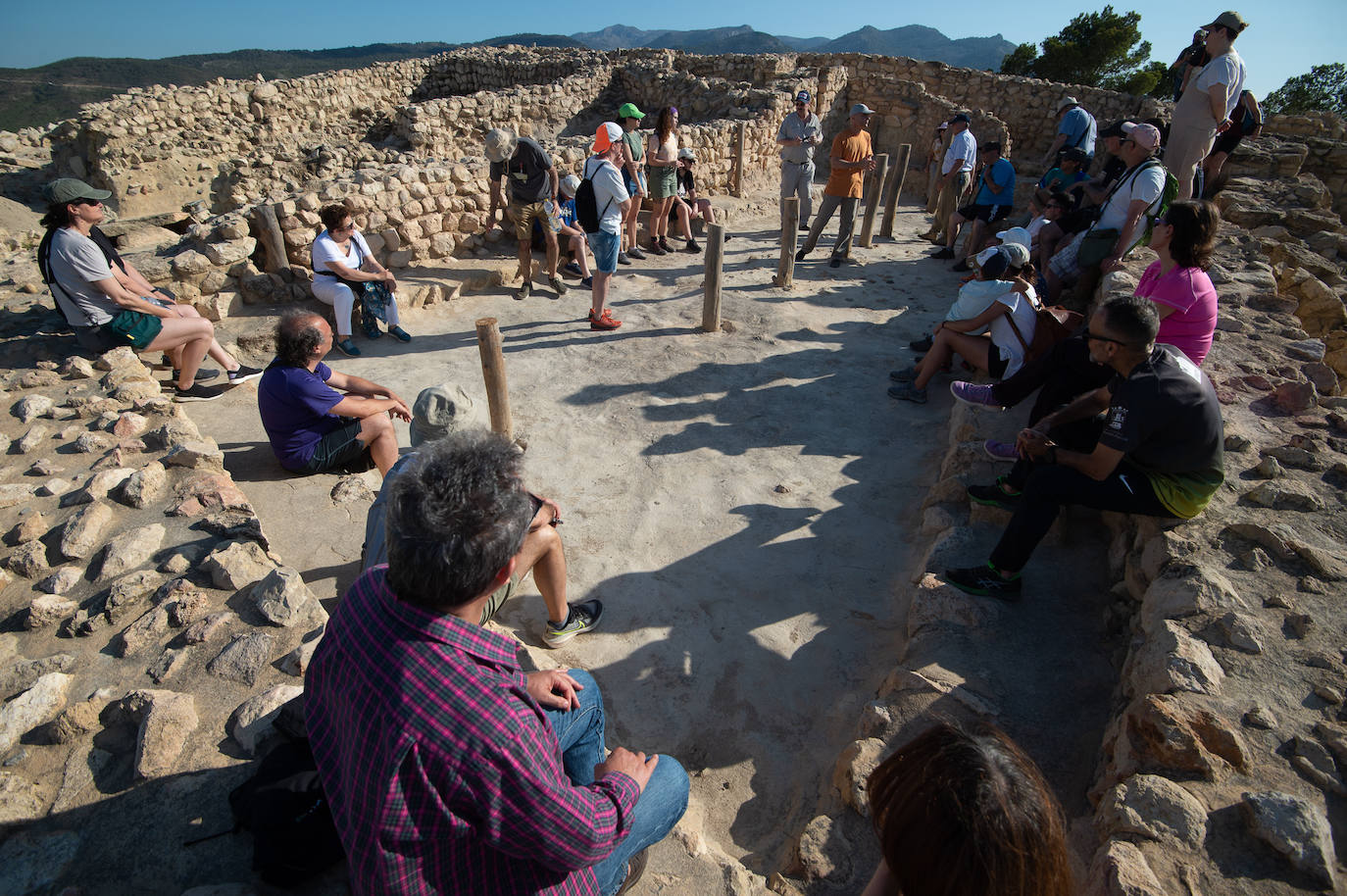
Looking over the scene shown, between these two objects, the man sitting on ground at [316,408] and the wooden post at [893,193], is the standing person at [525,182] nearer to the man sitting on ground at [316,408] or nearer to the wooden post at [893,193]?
the man sitting on ground at [316,408]

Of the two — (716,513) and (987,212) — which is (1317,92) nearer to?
(987,212)

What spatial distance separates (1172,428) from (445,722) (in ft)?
10.4

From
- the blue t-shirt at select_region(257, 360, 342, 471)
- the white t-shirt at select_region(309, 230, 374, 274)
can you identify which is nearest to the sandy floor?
the blue t-shirt at select_region(257, 360, 342, 471)

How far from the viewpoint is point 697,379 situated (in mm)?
6270

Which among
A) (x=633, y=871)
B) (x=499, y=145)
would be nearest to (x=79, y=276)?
(x=499, y=145)

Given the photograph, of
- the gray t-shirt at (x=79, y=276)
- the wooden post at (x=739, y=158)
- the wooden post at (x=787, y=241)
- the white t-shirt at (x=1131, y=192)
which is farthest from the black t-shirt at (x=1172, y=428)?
the wooden post at (x=739, y=158)

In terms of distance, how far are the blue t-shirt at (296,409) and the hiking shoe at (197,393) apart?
175cm

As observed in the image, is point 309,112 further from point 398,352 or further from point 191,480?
point 191,480

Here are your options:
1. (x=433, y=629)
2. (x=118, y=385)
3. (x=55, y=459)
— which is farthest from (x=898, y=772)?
(x=118, y=385)

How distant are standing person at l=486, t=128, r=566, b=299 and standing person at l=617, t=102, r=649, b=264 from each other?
2.90 feet

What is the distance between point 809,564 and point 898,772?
2900 mm

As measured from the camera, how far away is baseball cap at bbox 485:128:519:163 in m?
7.35

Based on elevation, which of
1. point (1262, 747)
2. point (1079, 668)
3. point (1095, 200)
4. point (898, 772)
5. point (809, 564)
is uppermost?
point (1095, 200)

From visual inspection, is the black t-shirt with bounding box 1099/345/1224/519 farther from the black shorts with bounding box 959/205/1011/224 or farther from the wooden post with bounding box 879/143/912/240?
the wooden post with bounding box 879/143/912/240
